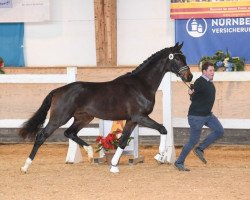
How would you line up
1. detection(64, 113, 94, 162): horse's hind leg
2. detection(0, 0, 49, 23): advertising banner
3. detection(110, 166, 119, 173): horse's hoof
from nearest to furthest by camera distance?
detection(110, 166, 119, 173): horse's hoof
detection(64, 113, 94, 162): horse's hind leg
detection(0, 0, 49, 23): advertising banner

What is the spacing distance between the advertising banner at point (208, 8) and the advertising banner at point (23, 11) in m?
3.06

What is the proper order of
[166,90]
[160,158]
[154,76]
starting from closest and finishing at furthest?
[160,158] → [154,76] → [166,90]

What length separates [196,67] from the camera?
49.0ft

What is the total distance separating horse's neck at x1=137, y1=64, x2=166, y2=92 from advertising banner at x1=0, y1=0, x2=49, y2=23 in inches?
253

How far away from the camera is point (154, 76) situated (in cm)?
1044

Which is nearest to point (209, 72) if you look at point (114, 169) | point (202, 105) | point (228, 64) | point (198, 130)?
point (202, 105)

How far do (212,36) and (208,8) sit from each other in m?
0.66

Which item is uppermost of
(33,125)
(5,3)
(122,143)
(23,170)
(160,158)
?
(5,3)

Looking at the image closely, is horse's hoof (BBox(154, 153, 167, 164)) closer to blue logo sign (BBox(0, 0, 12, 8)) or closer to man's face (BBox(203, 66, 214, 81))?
man's face (BBox(203, 66, 214, 81))

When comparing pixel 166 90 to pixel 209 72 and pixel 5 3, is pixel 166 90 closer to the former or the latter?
pixel 209 72

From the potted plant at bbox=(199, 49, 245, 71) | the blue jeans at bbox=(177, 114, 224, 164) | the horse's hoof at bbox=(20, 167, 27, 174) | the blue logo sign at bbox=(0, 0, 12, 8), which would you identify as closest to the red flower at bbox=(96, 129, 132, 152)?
the blue jeans at bbox=(177, 114, 224, 164)

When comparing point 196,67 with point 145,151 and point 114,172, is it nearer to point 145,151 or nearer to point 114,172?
point 145,151

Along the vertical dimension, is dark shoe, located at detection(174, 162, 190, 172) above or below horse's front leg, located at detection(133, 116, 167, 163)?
below

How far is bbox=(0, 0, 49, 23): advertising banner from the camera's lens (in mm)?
16266
